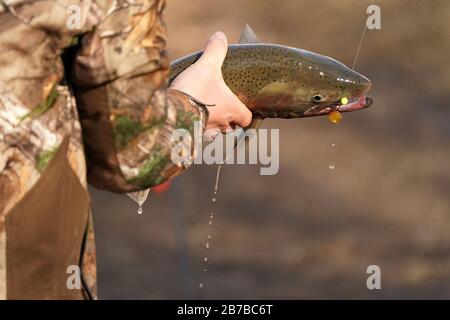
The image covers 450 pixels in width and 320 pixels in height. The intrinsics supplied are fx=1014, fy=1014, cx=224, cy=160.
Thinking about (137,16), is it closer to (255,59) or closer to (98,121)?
(98,121)

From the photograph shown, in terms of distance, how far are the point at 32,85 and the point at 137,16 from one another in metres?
0.41

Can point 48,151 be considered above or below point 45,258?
above

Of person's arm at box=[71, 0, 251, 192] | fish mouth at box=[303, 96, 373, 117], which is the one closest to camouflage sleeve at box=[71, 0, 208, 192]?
person's arm at box=[71, 0, 251, 192]

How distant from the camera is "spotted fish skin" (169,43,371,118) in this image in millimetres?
6023

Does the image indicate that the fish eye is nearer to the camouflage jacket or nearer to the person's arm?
the person's arm

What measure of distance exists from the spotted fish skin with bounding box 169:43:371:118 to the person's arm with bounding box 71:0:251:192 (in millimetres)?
2312

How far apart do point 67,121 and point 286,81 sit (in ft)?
11.3

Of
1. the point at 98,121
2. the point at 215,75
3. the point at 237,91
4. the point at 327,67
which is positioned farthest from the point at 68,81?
the point at 327,67

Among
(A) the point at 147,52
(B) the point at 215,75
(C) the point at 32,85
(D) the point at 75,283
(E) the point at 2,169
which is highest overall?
(B) the point at 215,75

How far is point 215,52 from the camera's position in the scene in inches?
174

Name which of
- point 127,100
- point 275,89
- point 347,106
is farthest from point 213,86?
point 347,106

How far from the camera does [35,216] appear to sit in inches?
116

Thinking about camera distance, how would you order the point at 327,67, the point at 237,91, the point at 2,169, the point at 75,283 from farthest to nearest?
→ 1. the point at 327,67
2. the point at 237,91
3. the point at 75,283
4. the point at 2,169

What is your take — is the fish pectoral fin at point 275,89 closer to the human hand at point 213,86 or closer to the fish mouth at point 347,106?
the fish mouth at point 347,106
